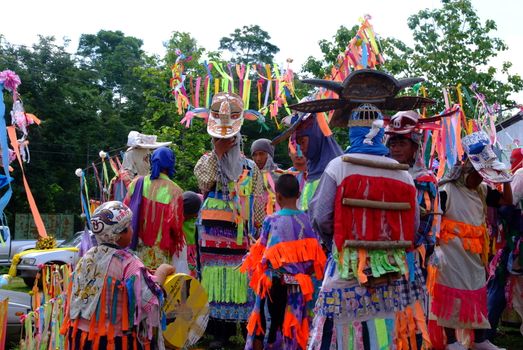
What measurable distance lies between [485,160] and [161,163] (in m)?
2.96

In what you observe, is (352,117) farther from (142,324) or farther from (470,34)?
(470,34)

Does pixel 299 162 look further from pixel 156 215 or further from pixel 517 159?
pixel 517 159

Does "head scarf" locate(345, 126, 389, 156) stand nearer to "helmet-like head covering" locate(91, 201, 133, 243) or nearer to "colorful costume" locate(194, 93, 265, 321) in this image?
"helmet-like head covering" locate(91, 201, 133, 243)

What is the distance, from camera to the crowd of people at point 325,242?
4.16 metres

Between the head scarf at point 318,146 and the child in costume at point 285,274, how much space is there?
317 mm

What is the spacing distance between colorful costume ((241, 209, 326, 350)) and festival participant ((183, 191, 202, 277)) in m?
2.31

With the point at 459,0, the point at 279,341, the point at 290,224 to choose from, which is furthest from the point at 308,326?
the point at 459,0

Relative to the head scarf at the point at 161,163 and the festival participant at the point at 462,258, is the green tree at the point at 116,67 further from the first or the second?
the festival participant at the point at 462,258

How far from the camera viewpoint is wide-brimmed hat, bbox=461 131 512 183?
19.1 feet

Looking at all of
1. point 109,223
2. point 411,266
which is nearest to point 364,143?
point 411,266

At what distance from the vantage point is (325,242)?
A: 4.36 meters

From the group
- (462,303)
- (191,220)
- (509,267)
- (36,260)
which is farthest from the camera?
(36,260)

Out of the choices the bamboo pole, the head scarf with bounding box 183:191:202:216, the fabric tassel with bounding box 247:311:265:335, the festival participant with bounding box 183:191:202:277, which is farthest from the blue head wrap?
the head scarf with bounding box 183:191:202:216

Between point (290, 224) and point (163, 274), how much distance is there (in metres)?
1.05
